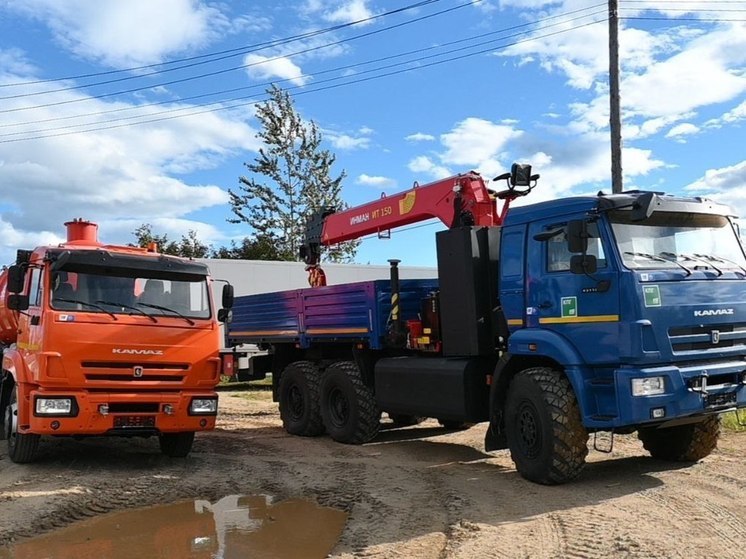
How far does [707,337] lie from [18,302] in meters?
7.48

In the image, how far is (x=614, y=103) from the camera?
13.9m

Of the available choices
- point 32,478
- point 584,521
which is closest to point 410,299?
point 584,521

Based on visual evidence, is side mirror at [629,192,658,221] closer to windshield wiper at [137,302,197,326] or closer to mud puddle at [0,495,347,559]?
mud puddle at [0,495,347,559]

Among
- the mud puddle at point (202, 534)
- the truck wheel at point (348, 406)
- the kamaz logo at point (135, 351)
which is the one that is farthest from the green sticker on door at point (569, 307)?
the kamaz logo at point (135, 351)

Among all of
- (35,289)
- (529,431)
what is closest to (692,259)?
(529,431)

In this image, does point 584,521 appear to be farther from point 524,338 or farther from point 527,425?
point 524,338

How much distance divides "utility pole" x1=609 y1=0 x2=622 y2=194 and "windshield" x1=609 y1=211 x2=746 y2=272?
5.93m

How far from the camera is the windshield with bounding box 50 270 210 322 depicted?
26.5 ft

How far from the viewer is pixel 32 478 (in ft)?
25.3

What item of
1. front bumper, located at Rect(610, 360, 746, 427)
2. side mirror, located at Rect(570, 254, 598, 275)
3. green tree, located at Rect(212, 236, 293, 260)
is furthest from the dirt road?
green tree, located at Rect(212, 236, 293, 260)

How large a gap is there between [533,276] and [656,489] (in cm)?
242

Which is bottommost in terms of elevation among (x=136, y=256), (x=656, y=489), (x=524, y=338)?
(x=656, y=489)

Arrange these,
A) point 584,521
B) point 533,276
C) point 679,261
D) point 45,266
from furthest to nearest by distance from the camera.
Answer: point 45,266, point 533,276, point 679,261, point 584,521

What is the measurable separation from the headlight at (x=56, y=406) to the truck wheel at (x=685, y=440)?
20.4 feet
